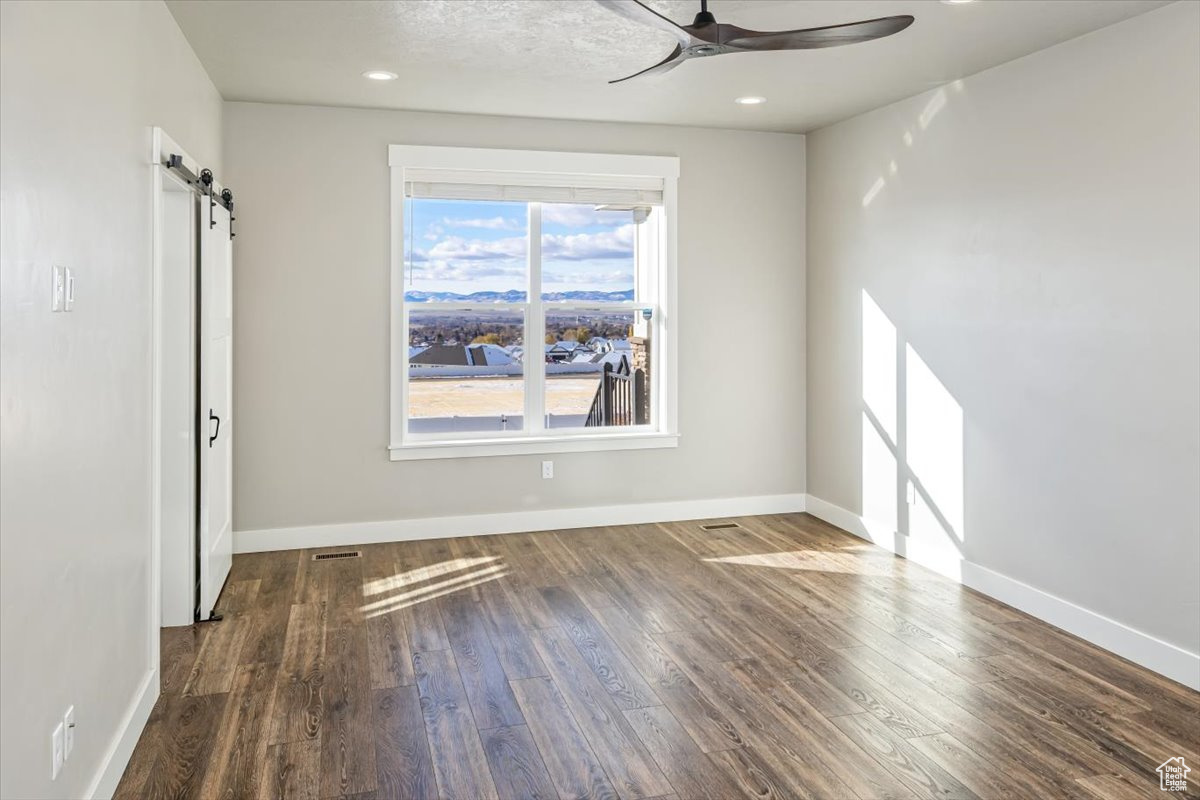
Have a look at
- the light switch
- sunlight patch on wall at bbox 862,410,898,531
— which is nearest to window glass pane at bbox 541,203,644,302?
sunlight patch on wall at bbox 862,410,898,531

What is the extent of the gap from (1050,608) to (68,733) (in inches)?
151

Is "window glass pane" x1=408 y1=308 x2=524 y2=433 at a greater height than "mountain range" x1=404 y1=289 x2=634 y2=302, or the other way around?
"mountain range" x1=404 y1=289 x2=634 y2=302

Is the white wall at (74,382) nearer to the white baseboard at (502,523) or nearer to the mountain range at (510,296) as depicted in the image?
the white baseboard at (502,523)

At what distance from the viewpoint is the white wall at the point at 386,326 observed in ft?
17.1

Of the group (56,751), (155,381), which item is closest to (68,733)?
(56,751)

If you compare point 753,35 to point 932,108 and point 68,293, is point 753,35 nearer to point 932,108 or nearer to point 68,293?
point 68,293

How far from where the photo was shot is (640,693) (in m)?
3.30

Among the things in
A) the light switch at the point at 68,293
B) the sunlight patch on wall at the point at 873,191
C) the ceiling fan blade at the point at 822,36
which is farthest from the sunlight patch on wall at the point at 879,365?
the light switch at the point at 68,293

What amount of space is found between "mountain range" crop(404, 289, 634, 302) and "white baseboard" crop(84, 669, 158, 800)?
297 centimetres

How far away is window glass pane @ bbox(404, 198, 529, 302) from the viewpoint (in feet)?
18.4

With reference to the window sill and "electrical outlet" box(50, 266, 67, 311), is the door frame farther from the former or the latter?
the window sill

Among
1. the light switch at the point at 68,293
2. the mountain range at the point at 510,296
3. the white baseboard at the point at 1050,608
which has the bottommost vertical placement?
the white baseboard at the point at 1050,608

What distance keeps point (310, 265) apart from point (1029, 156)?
153 inches

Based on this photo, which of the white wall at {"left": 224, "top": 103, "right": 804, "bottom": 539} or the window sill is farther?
the window sill
